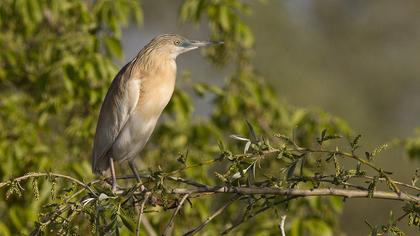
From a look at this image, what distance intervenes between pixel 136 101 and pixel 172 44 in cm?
41

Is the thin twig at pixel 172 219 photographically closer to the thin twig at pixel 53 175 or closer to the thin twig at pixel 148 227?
the thin twig at pixel 53 175

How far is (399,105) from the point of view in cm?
1855

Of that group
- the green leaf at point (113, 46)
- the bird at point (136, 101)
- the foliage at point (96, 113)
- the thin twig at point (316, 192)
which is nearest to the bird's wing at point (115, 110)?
the bird at point (136, 101)

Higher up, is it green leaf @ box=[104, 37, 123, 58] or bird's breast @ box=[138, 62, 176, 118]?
green leaf @ box=[104, 37, 123, 58]

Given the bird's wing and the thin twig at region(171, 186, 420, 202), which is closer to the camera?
the thin twig at region(171, 186, 420, 202)

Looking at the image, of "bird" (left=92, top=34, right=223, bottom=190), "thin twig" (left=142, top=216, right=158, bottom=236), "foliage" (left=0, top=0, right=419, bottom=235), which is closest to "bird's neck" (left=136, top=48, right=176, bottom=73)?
"bird" (left=92, top=34, right=223, bottom=190)

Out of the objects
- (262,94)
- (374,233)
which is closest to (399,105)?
(262,94)

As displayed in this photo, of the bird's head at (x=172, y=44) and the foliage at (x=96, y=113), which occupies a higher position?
the bird's head at (x=172, y=44)

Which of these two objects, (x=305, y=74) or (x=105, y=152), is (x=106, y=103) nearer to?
(x=105, y=152)

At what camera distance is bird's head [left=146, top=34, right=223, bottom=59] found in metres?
4.56

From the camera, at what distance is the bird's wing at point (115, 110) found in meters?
4.40

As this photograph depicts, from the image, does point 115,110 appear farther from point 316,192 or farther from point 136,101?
point 316,192

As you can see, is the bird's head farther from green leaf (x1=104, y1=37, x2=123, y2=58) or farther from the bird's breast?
green leaf (x1=104, y1=37, x2=123, y2=58)

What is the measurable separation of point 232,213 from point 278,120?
0.69m
